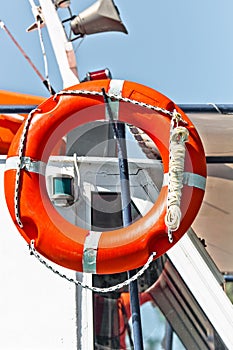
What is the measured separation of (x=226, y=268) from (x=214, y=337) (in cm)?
79

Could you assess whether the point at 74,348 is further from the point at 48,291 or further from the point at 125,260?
the point at 125,260

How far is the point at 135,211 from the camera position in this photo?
8.08 feet

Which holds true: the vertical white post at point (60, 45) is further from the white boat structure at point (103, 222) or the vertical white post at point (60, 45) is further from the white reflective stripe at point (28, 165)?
the white reflective stripe at point (28, 165)

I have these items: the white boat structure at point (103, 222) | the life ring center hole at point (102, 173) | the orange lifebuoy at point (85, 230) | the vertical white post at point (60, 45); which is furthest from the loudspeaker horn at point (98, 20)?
the orange lifebuoy at point (85, 230)

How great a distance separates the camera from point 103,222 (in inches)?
97.7

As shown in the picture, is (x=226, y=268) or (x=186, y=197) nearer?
(x=186, y=197)

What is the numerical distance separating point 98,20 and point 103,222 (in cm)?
164

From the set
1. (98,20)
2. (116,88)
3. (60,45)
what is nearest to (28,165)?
(116,88)

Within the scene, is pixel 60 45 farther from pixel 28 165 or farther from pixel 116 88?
pixel 28 165

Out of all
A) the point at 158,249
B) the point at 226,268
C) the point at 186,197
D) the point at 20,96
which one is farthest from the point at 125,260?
the point at 226,268

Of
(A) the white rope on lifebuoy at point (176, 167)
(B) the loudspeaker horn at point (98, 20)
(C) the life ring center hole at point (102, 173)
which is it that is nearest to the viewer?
(A) the white rope on lifebuoy at point (176, 167)

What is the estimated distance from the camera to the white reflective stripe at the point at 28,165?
1.98m

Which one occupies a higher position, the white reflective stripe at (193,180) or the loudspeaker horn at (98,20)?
the loudspeaker horn at (98,20)

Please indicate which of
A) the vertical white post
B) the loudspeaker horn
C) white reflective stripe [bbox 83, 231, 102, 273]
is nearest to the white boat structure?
white reflective stripe [bbox 83, 231, 102, 273]
